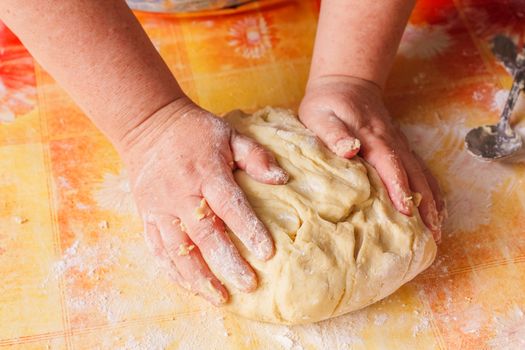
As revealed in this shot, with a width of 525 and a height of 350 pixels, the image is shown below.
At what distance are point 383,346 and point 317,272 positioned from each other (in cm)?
26

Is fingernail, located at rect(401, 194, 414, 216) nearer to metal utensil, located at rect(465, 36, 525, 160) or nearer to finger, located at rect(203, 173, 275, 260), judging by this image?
finger, located at rect(203, 173, 275, 260)

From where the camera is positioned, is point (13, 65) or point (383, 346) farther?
point (13, 65)

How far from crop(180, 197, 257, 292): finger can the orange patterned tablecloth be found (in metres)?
0.19

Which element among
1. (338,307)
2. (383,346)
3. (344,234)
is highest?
(344,234)

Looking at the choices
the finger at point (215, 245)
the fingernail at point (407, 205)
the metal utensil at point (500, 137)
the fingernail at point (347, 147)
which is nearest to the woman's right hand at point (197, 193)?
the finger at point (215, 245)

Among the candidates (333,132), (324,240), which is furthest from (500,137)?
(324,240)

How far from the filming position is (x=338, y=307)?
1371 mm

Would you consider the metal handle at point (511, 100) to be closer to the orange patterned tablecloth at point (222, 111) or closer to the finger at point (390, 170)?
the orange patterned tablecloth at point (222, 111)

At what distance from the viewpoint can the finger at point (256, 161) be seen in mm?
1404

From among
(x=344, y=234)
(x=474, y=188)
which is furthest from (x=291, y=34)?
(x=344, y=234)

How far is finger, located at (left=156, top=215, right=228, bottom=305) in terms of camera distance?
1.36m

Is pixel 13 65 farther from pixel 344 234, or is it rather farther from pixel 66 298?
pixel 344 234

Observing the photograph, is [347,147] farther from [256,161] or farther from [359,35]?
[359,35]

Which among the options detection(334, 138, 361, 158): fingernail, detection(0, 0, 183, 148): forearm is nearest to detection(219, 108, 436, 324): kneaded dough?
detection(334, 138, 361, 158): fingernail
